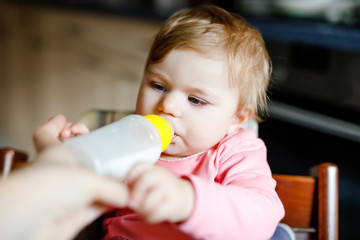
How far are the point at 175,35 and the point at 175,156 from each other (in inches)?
8.6

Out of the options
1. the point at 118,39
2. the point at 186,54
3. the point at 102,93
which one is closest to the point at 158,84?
the point at 186,54

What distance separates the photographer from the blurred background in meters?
1.45

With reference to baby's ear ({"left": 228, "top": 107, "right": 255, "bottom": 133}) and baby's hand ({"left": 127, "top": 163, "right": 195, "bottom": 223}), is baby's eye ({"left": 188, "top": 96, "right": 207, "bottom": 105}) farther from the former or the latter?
baby's hand ({"left": 127, "top": 163, "right": 195, "bottom": 223})

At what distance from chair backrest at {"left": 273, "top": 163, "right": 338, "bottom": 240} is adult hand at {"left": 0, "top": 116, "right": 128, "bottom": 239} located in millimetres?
414

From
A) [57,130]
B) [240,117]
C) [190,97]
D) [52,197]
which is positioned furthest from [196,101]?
[52,197]

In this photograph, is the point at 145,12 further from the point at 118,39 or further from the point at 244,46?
the point at 244,46

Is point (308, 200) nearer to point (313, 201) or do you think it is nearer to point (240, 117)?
point (313, 201)

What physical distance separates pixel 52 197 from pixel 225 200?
8.9 inches

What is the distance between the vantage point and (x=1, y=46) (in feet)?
9.04

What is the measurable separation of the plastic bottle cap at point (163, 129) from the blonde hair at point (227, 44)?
0.12m

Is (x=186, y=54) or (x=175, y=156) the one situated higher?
(x=186, y=54)

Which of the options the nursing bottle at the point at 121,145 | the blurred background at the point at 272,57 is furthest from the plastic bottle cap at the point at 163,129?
the blurred background at the point at 272,57

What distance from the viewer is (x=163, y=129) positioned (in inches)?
24.4

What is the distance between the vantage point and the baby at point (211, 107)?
61 centimetres
